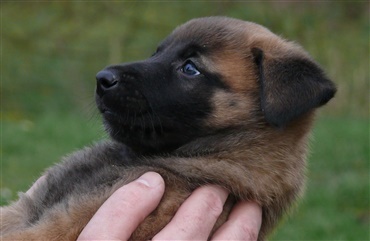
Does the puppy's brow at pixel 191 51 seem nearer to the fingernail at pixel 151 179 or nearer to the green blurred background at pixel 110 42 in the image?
the fingernail at pixel 151 179

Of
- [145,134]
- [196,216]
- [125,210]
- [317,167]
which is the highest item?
[145,134]

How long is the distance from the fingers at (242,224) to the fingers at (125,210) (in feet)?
1.03

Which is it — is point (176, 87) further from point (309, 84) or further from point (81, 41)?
point (81, 41)

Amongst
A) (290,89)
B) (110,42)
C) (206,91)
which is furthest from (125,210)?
(110,42)

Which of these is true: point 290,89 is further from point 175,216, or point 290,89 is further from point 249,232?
→ point 175,216

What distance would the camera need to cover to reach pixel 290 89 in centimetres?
319

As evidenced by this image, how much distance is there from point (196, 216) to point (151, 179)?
0.26m

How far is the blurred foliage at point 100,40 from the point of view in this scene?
13.9 metres

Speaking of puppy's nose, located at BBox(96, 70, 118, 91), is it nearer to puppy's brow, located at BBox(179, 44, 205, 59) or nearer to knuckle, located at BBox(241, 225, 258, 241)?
puppy's brow, located at BBox(179, 44, 205, 59)

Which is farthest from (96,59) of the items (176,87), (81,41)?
(176,87)

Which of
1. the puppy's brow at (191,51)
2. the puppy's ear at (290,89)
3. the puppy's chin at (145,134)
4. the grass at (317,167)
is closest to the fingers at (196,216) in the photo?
the puppy's chin at (145,134)

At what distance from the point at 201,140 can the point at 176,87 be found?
0.90 feet

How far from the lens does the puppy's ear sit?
313 cm

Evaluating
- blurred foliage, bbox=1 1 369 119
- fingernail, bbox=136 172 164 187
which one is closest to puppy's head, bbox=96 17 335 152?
fingernail, bbox=136 172 164 187
